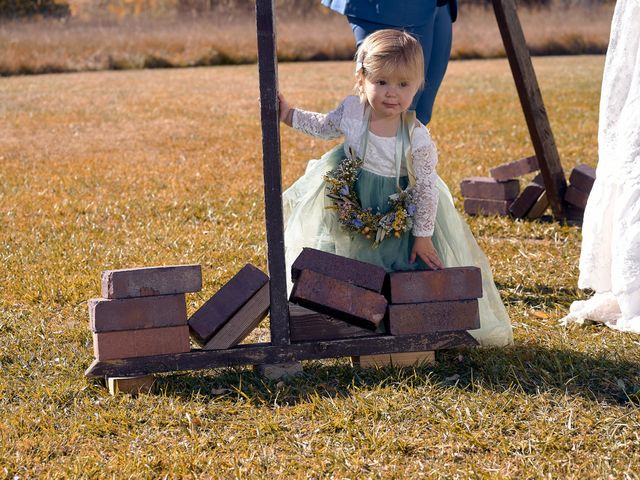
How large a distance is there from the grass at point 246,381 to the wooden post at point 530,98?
29 cm

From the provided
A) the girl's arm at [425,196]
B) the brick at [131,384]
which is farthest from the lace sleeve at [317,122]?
the brick at [131,384]

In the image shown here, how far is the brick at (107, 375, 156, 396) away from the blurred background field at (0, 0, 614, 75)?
18300 millimetres

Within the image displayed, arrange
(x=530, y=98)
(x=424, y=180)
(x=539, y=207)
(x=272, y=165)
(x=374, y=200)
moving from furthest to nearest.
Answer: (x=539, y=207)
(x=530, y=98)
(x=374, y=200)
(x=424, y=180)
(x=272, y=165)

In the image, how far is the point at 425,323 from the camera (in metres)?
3.56

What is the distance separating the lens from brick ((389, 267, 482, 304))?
3.51m

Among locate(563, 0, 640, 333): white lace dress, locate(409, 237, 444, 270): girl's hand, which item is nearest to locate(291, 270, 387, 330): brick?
locate(409, 237, 444, 270): girl's hand

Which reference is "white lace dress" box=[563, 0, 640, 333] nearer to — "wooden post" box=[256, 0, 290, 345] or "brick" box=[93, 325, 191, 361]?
"wooden post" box=[256, 0, 290, 345]

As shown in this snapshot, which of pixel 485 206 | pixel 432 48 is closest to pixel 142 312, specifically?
pixel 432 48

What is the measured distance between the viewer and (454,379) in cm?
346

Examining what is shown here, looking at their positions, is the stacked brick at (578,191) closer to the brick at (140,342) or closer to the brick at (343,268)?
the brick at (343,268)

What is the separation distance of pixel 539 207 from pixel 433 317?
273 centimetres

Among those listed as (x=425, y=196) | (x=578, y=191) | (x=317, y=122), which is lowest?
(x=578, y=191)

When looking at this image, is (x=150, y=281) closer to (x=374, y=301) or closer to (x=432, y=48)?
(x=374, y=301)

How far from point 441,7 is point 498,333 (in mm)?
1593
